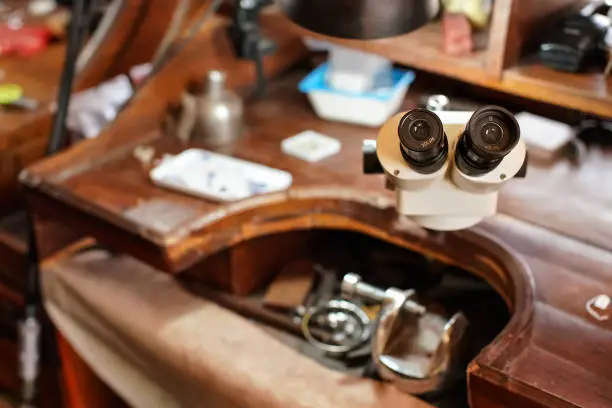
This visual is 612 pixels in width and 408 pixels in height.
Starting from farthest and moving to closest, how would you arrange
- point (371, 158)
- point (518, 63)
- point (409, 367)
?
1. point (518, 63)
2. point (409, 367)
3. point (371, 158)

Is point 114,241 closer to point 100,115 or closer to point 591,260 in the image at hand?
point 100,115

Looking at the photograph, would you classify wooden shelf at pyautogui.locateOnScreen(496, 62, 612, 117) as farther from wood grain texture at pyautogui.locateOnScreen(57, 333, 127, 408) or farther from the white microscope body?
wood grain texture at pyautogui.locateOnScreen(57, 333, 127, 408)

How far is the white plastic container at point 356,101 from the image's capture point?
1.49m

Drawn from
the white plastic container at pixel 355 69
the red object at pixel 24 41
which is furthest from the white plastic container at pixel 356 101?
the red object at pixel 24 41

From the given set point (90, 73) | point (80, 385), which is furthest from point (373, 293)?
point (90, 73)

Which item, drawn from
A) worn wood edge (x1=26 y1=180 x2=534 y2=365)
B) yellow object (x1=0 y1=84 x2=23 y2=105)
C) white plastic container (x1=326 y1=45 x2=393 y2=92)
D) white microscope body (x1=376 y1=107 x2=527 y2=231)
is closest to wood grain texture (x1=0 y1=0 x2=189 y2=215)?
yellow object (x1=0 y1=84 x2=23 y2=105)

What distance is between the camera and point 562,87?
1227 millimetres

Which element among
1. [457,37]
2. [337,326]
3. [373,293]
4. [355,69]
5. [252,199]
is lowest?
[337,326]

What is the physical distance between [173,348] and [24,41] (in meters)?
1.05

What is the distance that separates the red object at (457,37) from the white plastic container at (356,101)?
0.59 ft

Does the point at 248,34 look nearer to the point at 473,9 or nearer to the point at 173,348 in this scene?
the point at 473,9

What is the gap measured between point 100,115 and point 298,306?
2.27 feet

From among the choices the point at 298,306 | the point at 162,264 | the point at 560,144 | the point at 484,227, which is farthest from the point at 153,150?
the point at 560,144

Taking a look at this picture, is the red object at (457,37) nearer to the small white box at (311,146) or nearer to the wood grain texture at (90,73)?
the small white box at (311,146)
